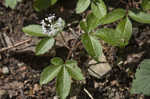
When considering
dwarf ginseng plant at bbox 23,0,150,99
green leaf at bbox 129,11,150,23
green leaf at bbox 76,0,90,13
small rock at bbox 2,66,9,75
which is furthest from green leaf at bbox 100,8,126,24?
small rock at bbox 2,66,9,75

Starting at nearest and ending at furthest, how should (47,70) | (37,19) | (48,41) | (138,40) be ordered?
(47,70) → (48,41) → (138,40) → (37,19)

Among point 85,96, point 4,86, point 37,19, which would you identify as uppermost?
point 37,19

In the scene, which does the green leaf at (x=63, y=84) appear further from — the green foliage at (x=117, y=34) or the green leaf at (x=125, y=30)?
the green leaf at (x=125, y=30)

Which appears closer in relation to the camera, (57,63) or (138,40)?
(57,63)

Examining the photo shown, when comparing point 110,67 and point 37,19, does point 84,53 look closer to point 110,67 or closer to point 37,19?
point 110,67

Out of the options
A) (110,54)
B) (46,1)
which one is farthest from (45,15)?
(110,54)

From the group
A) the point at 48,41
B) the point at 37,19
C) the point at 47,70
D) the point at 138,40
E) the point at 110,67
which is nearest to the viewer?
the point at 47,70

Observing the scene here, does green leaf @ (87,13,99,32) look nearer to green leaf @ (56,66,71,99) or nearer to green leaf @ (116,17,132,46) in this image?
green leaf @ (116,17,132,46)

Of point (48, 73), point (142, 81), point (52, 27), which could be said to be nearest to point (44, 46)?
point (52, 27)
